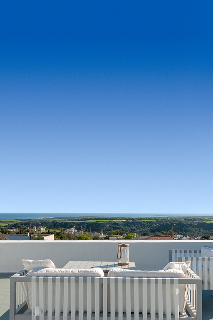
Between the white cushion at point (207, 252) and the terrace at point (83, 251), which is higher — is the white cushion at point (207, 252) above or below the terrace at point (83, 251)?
above

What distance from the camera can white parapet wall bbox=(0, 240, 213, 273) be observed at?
20.1 feet

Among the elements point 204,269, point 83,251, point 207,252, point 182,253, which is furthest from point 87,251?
point 204,269

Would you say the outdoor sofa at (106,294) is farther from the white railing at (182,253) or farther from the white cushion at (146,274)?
the white railing at (182,253)

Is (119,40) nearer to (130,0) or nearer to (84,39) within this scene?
(84,39)

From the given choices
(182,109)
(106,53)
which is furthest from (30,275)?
(182,109)

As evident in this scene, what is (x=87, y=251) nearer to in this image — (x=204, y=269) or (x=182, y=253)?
(x=182, y=253)

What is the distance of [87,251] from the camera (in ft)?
20.2

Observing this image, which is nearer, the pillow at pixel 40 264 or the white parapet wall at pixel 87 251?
the pillow at pixel 40 264

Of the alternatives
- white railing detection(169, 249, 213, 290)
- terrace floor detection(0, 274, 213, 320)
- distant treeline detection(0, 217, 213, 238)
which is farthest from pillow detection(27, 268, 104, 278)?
distant treeline detection(0, 217, 213, 238)

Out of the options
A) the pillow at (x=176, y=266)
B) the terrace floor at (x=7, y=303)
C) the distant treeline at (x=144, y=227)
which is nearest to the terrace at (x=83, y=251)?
the terrace floor at (x=7, y=303)

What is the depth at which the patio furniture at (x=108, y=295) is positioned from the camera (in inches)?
106

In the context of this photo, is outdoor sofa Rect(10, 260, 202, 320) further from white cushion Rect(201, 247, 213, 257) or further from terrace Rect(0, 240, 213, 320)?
terrace Rect(0, 240, 213, 320)

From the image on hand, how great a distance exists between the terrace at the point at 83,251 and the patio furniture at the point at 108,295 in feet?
11.0

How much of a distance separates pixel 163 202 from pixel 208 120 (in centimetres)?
3229
